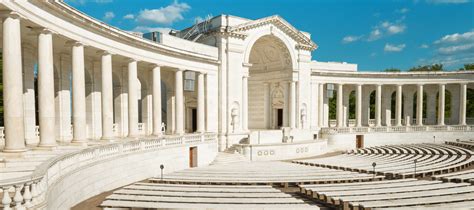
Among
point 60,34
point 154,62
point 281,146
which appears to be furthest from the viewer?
point 281,146

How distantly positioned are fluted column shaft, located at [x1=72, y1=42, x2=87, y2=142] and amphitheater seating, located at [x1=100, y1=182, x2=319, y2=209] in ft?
26.5

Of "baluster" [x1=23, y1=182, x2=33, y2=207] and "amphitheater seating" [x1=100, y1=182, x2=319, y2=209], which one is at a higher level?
"baluster" [x1=23, y1=182, x2=33, y2=207]

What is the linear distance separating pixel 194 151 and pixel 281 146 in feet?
39.2

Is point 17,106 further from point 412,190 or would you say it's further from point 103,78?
point 412,190

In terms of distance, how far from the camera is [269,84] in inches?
2051

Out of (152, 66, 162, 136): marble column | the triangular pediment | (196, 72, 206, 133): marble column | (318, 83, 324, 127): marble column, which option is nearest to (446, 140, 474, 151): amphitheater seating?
(318, 83, 324, 127): marble column

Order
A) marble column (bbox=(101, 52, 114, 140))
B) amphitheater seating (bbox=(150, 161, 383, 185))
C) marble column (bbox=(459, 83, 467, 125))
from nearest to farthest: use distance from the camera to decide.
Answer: amphitheater seating (bbox=(150, 161, 383, 185)) → marble column (bbox=(101, 52, 114, 140)) → marble column (bbox=(459, 83, 467, 125))

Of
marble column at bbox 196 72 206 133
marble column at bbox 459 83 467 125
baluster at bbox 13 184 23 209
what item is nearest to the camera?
baluster at bbox 13 184 23 209

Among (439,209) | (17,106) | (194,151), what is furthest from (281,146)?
(17,106)

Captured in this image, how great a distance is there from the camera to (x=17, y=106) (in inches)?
617

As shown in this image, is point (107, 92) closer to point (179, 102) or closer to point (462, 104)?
point (179, 102)

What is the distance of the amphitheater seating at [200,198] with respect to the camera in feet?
45.6

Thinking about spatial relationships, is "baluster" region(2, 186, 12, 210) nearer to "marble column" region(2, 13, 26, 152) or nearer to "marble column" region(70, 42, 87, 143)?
"marble column" region(2, 13, 26, 152)

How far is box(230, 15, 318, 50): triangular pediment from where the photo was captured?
40441 mm
